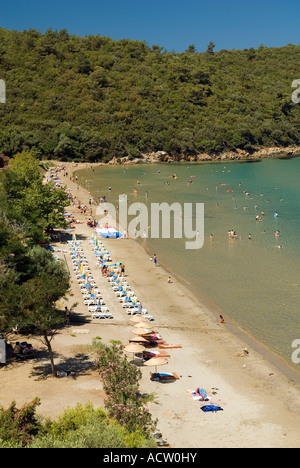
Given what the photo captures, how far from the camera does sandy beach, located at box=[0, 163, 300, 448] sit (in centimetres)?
1473

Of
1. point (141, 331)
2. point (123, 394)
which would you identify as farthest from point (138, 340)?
point (123, 394)

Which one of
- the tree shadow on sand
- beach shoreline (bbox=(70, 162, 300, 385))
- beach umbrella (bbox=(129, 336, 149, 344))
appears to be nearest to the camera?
the tree shadow on sand

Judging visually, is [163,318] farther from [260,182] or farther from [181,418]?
[260,182]

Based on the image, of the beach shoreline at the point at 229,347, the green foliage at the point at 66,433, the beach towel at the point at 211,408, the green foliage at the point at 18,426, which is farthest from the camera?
the beach shoreline at the point at 229,347

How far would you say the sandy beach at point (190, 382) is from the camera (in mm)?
14734

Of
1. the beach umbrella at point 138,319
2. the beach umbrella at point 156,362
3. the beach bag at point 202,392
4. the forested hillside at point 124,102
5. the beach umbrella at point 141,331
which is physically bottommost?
the beach bag at point 202,392

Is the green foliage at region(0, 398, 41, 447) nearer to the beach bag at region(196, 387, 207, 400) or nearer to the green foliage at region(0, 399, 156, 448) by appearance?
the green foliage at region(0, 399, 156, 448)

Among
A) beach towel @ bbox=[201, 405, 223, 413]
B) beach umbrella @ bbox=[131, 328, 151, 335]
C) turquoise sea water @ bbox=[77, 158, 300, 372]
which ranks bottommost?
beach towel @ bbox=[201, 405, 223, 413]

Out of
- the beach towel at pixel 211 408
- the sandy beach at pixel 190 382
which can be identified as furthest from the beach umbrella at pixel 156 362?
the beach towel at pixel 211 408

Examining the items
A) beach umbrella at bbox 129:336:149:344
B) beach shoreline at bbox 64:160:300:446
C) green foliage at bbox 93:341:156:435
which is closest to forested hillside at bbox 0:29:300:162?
beach shoreline at bbox 64:160:300:446

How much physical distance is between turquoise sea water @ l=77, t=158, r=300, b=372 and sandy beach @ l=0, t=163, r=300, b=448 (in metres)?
2.05

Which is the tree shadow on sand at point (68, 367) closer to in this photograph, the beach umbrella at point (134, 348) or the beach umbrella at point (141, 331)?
the beach umbrella at point (134, 348)

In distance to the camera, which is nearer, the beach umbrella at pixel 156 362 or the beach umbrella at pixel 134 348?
the beach umbrella at pixel 156 362

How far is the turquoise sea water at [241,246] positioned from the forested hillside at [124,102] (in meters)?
19.7
